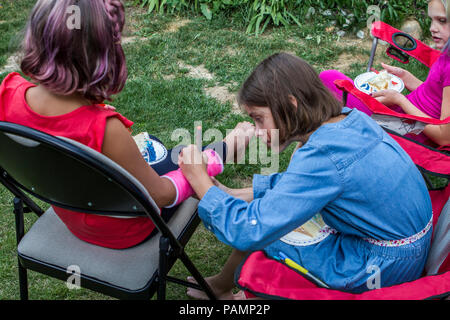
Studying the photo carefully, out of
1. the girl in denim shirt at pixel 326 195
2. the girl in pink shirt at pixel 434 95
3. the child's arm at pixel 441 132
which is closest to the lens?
the girl in denim shirt at pixel 326 195

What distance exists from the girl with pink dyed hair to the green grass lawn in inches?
46.1

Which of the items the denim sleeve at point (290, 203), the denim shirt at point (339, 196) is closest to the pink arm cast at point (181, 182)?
the denim shirt at point (339, 196)

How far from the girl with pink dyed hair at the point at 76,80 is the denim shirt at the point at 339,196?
0.96 feet

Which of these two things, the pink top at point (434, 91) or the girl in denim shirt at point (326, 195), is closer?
the girl in denim shirt at point (326, 195)

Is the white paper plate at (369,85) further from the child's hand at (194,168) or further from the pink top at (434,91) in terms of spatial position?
the child's hand at (194,168)

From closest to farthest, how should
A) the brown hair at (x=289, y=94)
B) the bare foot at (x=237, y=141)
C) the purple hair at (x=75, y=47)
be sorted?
the purple hair at (x=75, y=47) → the brown hair at (x=289, y=94) → the bare foot at (x=237, y=141)

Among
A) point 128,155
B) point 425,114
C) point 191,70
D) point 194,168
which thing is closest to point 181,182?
point 194,168

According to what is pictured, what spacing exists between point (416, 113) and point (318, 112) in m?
1.02

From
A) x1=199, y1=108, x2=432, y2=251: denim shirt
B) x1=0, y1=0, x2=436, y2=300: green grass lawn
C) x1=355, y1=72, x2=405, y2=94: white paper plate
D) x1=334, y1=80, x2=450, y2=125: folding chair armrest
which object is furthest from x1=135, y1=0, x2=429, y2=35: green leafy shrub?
x1=199, y1=108, x2=432, y2=251: denim shirt

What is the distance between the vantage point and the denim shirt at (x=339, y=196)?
1378 mm

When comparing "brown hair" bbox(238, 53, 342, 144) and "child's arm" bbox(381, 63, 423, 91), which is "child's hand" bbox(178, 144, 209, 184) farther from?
"child's arm" bbox(381, 63, 423, 91)

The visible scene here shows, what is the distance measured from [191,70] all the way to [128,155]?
114 inches

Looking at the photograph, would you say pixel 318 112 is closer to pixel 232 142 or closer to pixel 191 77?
pixel 232 142

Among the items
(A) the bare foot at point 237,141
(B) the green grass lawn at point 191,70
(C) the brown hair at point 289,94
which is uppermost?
(C) the brown hair at point 289,94
